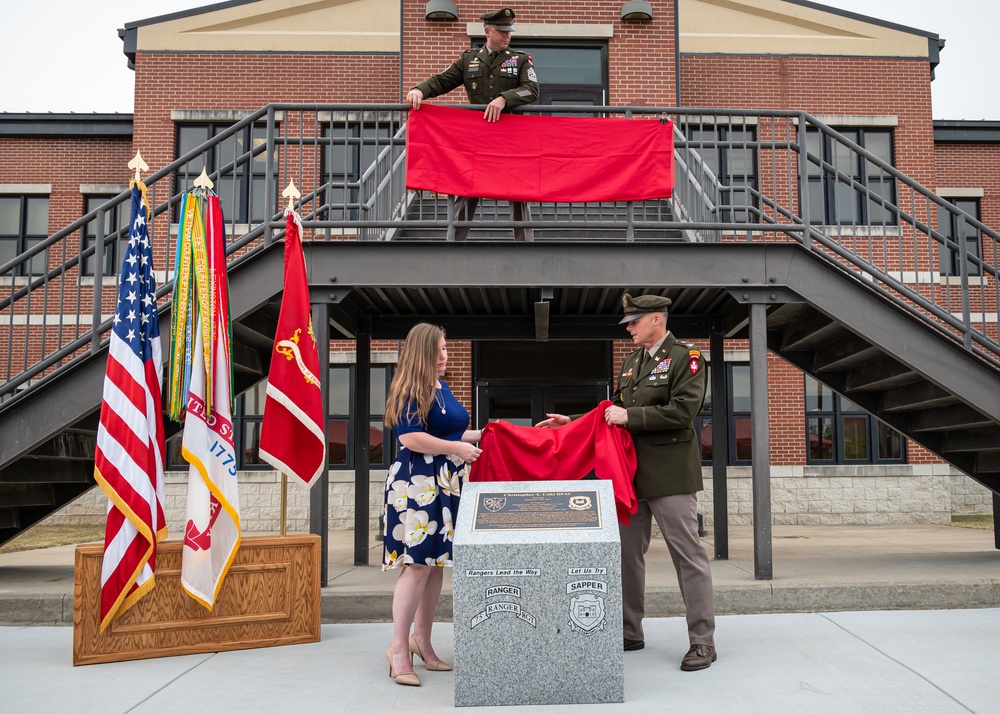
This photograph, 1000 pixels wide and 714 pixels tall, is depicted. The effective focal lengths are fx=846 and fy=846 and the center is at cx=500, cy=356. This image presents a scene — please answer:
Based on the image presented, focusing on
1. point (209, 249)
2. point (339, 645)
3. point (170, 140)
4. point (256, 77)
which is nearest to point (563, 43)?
point (256, 77)

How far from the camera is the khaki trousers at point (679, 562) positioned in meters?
4.86

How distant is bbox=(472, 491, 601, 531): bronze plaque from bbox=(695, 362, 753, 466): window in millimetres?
10735

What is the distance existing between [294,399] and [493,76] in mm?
3417

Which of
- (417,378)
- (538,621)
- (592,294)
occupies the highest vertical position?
(592,294)

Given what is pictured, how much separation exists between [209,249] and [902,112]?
14.4 meters

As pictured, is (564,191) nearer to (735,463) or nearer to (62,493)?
(62,493)

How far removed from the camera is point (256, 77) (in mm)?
15836

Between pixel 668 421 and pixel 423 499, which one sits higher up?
pixel 668 421

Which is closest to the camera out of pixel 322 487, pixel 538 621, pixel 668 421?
pixel 538 621

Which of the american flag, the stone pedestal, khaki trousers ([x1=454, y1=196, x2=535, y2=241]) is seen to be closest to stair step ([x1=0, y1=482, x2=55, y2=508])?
the american flag

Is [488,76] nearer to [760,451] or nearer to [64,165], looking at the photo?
[760,451]

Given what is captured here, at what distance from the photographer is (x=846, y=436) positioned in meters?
15.5

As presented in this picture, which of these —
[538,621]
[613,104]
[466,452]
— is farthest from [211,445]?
[613,104]

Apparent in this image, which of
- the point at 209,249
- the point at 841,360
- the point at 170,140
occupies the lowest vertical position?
the point at 841,360
